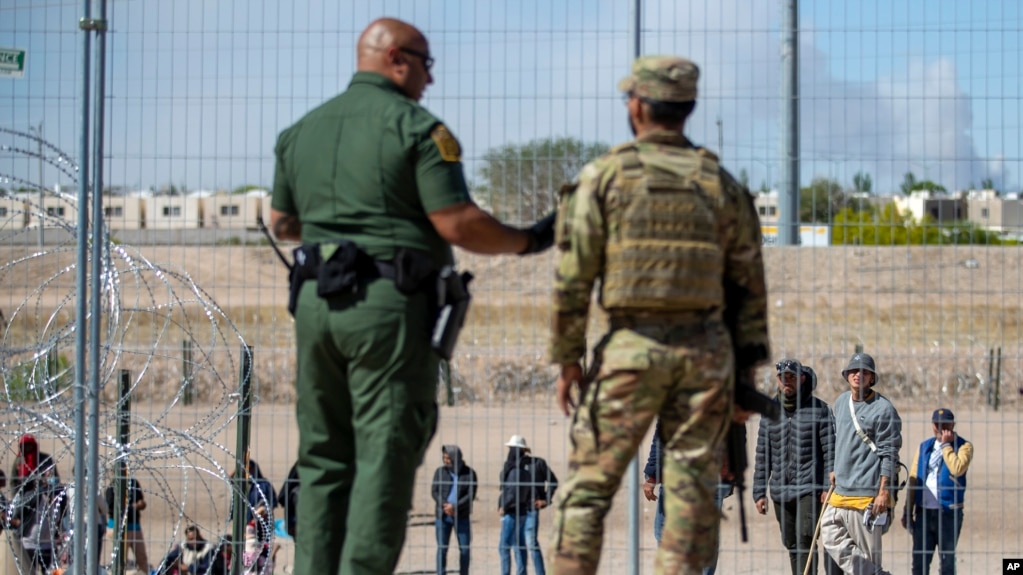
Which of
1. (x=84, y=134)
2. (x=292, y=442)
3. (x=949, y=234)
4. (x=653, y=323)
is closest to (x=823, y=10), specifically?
(x=949, y=234)

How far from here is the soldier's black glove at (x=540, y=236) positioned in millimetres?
4000

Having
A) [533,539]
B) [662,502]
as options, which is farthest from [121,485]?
[662,502]

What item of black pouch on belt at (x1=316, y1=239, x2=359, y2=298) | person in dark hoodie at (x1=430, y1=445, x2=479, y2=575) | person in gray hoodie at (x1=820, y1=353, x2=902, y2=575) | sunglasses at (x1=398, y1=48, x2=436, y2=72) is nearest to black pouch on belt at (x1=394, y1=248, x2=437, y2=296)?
black pouch on belt at (x1=316, y1=239, x2=359, y2=298)

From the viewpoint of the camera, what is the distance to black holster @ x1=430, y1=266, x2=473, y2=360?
3736mm

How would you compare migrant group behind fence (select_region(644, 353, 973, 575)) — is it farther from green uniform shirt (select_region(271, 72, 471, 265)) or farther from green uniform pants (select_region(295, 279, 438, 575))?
green uniform shirt (select_region(271, 72, 471, 265))

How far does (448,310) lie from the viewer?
12.4 feet

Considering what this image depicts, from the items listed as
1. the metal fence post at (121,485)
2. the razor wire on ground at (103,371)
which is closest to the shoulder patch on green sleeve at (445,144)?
the razor wire on ground at (103,371)

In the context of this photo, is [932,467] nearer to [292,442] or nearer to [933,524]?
[933,524]

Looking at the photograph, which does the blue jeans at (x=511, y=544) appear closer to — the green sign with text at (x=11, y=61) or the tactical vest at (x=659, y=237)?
the tactical vest at (x=659, y=237)

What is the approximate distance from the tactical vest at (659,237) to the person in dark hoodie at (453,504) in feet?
10.5

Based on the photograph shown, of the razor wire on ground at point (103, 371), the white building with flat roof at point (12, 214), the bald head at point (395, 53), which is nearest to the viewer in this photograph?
the bald head at point (395, 53)

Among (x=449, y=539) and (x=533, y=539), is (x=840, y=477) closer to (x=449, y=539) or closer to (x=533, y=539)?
(x=533, y=539)

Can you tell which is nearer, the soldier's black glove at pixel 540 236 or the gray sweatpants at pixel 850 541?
the soldier's black glove at pixel 540 236

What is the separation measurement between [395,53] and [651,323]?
1.15m
